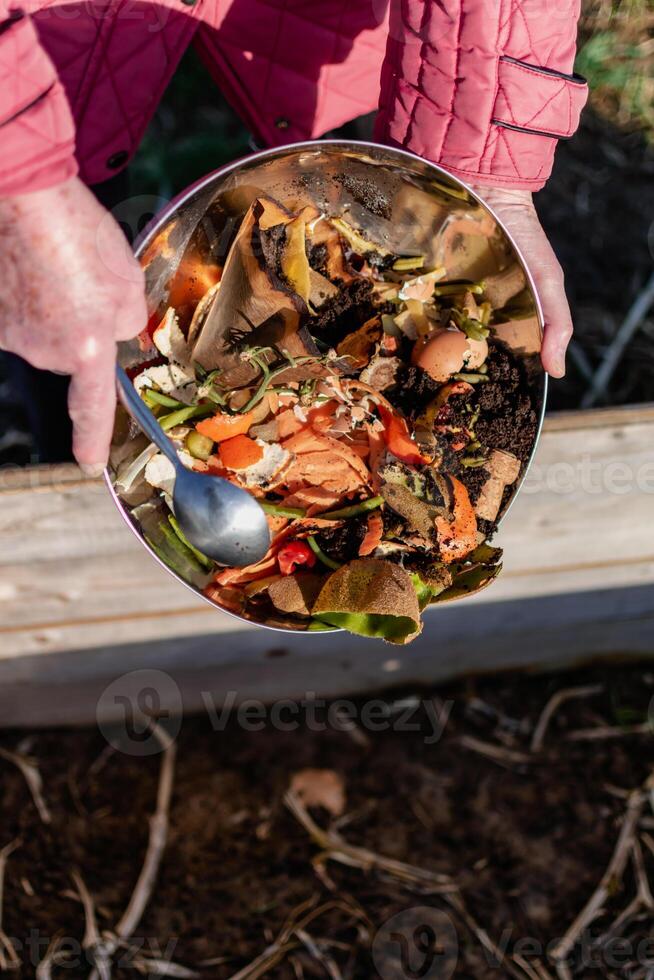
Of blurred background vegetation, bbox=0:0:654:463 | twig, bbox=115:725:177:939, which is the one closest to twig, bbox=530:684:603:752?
blurred background vegetation, bbox=0:0:654:463

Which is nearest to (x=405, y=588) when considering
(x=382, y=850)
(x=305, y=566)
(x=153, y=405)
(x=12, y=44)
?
(x=305, y=566)

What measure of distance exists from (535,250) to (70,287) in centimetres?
56

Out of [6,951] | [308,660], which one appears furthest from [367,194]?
[6,951]

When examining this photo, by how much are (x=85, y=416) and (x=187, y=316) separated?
0.18m

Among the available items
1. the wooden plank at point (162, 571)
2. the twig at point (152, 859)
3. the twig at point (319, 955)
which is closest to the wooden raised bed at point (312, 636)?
the wooden plank at point (162, 571)

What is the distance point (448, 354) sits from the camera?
3.05ft

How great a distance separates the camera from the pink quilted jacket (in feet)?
2.41

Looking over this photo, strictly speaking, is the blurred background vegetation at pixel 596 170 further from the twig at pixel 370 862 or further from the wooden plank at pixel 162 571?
the twig at pixel 370 862

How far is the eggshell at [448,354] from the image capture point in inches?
36.7

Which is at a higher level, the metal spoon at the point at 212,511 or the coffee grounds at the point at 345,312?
the coffee grounds at the point at 345,312

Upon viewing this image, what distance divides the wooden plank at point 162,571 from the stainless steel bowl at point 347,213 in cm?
31

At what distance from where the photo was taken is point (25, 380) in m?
1.36

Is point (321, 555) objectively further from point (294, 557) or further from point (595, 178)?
point (595, 178)

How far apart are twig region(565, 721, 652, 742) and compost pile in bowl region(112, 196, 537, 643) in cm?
96
